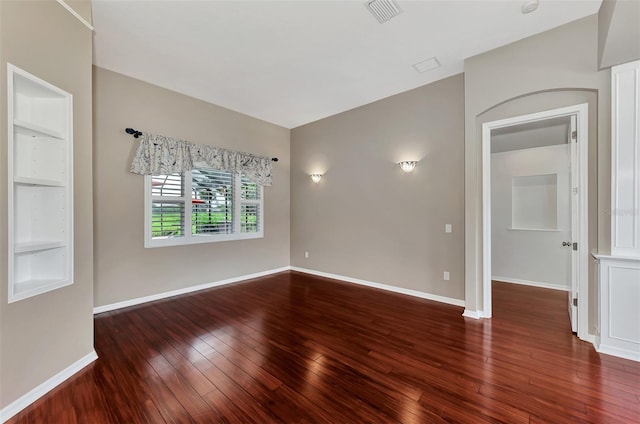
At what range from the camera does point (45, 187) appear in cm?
203

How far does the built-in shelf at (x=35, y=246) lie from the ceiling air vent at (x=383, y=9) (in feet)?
A: 10.8

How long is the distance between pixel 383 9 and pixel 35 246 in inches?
135

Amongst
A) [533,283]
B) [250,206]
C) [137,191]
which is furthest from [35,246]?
[533,283]

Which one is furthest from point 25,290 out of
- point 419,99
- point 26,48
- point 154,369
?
point 419,99

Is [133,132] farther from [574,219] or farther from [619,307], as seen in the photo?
[619,307]

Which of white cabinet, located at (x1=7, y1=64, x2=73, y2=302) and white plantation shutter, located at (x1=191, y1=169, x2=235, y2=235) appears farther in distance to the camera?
white plantation shutter, located at (x1=191, y1=169, x2=235, y2=235)

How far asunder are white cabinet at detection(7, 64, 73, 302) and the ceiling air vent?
8.84 feet

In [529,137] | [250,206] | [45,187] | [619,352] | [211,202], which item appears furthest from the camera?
[250,206]

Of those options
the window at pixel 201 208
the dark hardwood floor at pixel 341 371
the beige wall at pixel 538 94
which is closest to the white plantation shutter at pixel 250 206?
the window at pixel 201 208

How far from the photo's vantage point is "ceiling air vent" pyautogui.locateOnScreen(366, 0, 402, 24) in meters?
2.26

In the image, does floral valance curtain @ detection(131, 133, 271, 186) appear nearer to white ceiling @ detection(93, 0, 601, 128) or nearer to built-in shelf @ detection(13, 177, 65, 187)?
white ceiling @ detection(93, 0, 601, 128)

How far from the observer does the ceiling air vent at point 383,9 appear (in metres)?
2.26

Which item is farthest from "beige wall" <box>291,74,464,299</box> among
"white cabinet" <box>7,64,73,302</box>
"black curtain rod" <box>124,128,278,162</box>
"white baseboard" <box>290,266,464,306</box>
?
"white cabinet" <box>7,64,73,302</box>

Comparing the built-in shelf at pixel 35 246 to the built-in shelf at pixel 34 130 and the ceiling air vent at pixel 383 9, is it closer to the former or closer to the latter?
the built-in shelf at pixel 34 130
